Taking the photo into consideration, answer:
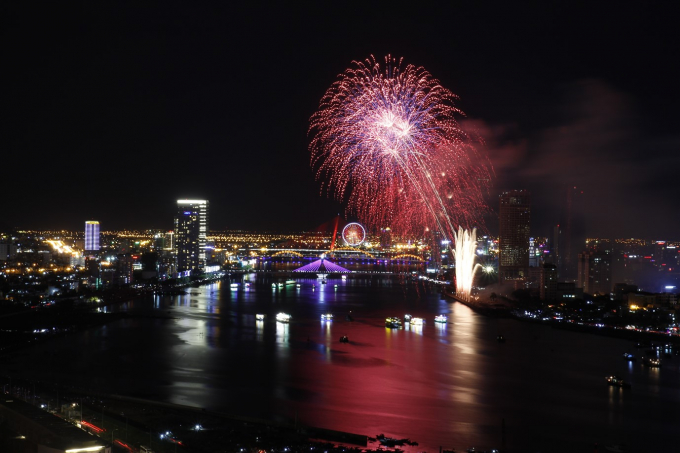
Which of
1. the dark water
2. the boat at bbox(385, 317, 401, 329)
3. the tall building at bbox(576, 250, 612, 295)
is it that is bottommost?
the dark water

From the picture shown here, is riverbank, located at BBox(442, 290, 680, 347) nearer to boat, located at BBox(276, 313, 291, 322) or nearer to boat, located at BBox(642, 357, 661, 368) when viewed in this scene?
boat, located at BBox(642, 357, 661, 368)

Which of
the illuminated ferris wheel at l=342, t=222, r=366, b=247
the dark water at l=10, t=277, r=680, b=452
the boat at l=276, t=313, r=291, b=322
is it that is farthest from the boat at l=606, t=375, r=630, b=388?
the illuminated ferris wheel at l=342, t=222, r=366, b=247

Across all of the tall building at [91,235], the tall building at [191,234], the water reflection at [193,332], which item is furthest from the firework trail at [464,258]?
the tall building at [91,235]

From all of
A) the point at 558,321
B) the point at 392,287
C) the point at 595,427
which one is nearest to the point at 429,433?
the point at 595,427

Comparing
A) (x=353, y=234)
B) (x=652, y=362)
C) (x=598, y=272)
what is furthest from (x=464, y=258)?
Answer: (x=353, y=234)

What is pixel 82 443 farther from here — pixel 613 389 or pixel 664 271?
pixel 664 271

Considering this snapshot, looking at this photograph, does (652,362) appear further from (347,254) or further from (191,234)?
(347,254)

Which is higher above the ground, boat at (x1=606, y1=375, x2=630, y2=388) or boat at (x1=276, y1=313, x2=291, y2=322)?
boat at (x1=276, y1=313, x2=291, y2=322)
